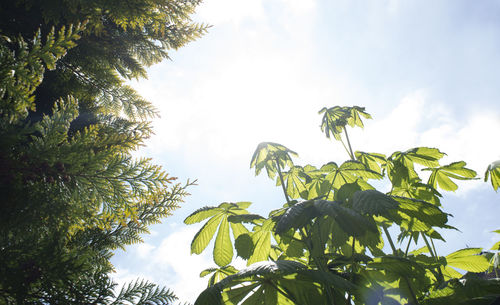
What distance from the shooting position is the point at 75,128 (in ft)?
7.27

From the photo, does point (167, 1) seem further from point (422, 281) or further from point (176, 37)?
point (422, 281)

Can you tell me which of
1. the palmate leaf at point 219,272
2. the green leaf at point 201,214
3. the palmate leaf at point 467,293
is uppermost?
the green leaf at point 201,214

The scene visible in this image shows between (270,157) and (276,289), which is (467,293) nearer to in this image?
(276,289)

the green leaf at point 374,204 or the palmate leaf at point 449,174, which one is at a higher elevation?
the palmate leaf at point 449,174

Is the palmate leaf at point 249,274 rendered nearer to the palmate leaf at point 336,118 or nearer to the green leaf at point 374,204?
the green leaf at point 374,204

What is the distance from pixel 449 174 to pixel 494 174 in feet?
1.52

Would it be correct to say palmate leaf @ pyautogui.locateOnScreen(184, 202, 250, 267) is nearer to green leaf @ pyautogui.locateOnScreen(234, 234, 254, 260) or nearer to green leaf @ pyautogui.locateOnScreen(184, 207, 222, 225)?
green leaf @ pyautogui.locateOnScreen(184, 207, 222, 225)

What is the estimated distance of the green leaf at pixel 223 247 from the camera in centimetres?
162

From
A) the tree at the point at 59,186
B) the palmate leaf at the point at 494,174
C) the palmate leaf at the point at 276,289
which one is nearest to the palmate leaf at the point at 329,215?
the palmate leaf at the point at 276,289

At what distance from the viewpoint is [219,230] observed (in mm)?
1715

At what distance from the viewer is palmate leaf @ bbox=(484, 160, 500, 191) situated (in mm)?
2006

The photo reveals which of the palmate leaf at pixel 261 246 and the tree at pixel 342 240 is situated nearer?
the tree at pixel 342 240

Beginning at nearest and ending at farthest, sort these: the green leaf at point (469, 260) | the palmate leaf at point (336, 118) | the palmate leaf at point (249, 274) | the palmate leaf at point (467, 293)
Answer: the palmate leaf at point (249, 274) < the palmate leaf at point (467, 293) < the green leaf at point (469, 260) < the palmate leaf at point (336, 118)

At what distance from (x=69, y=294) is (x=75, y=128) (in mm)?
1602
